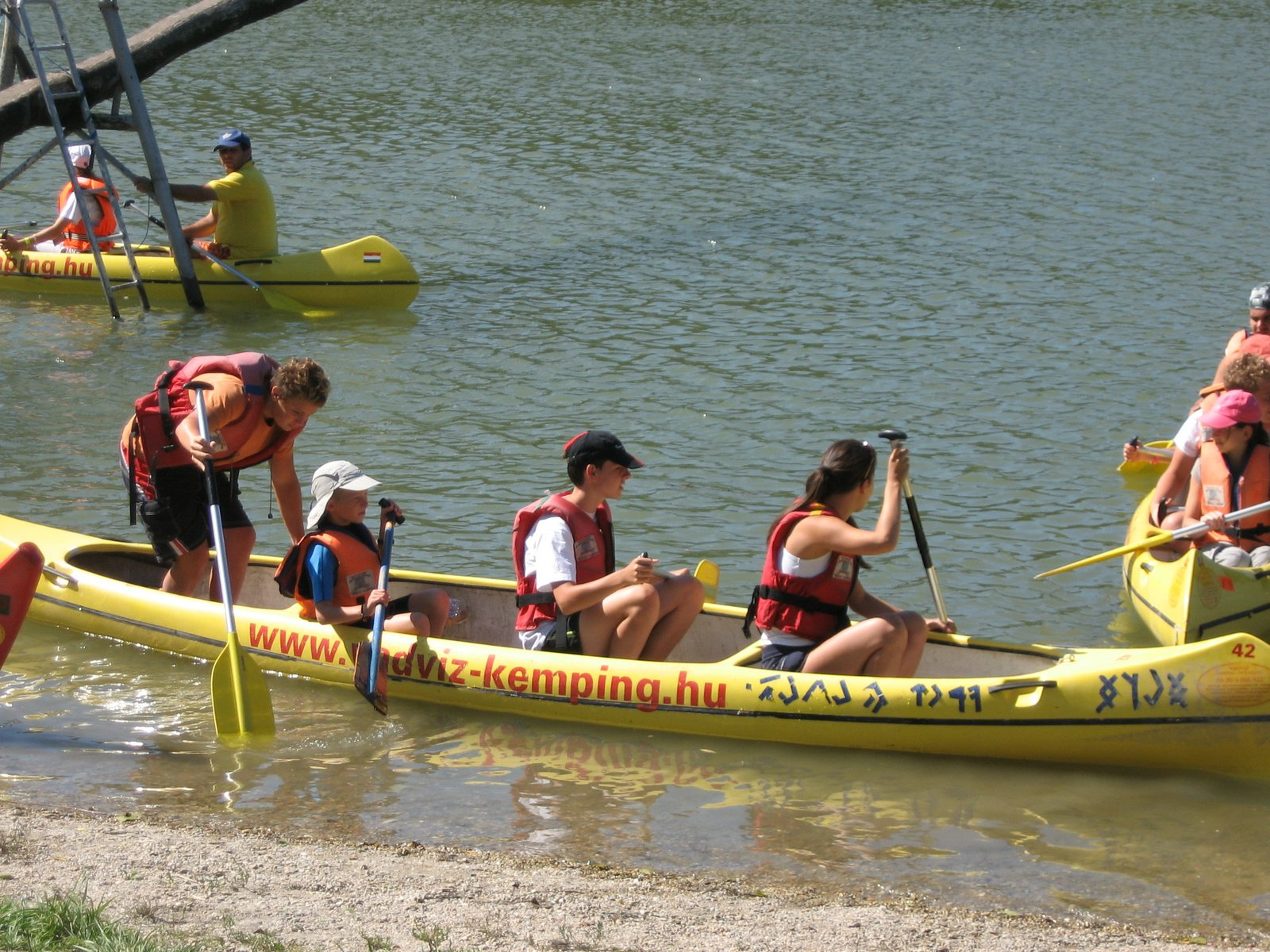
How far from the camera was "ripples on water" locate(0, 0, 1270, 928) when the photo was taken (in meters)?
5.82

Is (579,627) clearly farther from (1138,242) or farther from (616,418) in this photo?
(1138,242)

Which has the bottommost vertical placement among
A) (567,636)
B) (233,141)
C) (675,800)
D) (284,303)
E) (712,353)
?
(712,353)

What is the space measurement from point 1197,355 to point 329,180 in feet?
30.2

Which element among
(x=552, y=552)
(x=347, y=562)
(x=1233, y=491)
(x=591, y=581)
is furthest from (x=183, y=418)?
(x=1233, y=491)

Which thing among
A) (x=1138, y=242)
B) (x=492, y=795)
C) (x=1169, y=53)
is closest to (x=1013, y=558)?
(x=492, y=795)

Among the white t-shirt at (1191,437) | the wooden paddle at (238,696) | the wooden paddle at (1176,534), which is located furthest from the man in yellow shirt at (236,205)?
the wooden paddle at (1176,534)

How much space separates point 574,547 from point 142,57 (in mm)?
9114

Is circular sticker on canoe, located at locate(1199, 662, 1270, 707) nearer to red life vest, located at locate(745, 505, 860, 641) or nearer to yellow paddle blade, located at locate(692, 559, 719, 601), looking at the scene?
red life vest, located at locate(745, 505, 860, 641)

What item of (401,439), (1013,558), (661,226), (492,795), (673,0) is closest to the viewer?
(492,795)

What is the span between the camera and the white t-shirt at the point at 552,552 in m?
6.20

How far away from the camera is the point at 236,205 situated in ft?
42.1

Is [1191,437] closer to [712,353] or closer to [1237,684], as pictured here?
[1237,684]

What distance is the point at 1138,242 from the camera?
15.1 metres

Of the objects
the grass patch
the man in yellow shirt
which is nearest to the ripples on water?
the man in yellow shirt
